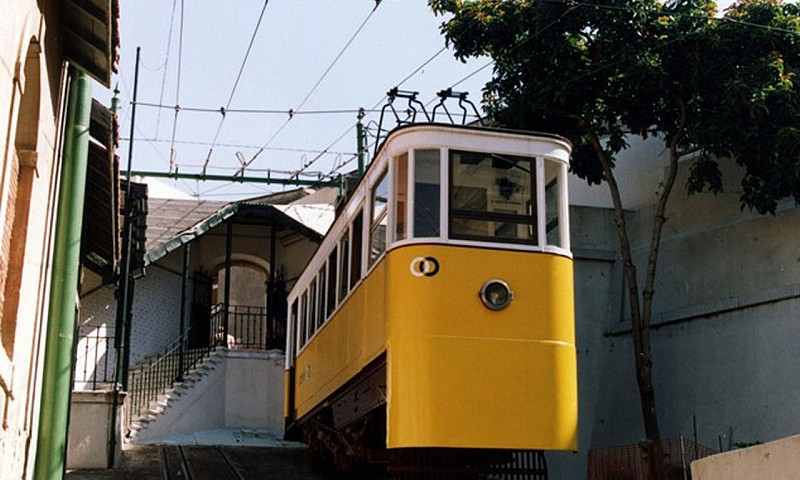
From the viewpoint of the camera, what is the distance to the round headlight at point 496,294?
10.0m

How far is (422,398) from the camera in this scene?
9625 millimetres

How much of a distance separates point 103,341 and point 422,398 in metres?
15.6

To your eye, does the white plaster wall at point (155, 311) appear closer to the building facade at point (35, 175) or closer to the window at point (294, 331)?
the window at point (294, 331)

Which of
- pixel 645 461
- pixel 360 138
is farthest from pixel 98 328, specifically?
pixel 645 461

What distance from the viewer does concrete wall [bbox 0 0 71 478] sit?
20.2 feet

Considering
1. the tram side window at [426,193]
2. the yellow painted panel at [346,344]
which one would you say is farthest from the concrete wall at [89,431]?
the tram side window at [426,193]

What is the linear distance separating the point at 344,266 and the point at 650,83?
5768mm


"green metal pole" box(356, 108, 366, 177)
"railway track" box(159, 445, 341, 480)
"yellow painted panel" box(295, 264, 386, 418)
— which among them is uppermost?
"green metal pole" box(356, 108, 366, 177)

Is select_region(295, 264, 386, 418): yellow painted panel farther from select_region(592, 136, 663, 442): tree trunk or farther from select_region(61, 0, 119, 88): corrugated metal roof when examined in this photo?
select_region(592, 136, 663, 442): tree trunk

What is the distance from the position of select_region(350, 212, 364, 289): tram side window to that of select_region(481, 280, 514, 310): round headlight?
1941 mm

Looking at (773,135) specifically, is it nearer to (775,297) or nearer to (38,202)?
(775,297)

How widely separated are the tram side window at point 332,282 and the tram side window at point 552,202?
11.8ft

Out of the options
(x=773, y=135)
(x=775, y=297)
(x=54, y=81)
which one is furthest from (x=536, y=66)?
(x=54, y=81)

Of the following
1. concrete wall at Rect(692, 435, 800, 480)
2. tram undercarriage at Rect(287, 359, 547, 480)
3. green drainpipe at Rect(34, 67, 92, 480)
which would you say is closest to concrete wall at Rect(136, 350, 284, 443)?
tram undercarriage at Rect(287, 359, 547, 480)
